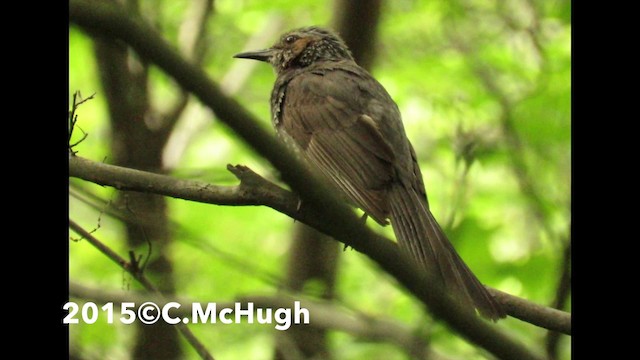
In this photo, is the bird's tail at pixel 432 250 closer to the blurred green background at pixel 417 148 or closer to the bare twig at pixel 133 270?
the blurred green background at pixel 417 148

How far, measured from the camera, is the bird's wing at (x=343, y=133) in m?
4.25

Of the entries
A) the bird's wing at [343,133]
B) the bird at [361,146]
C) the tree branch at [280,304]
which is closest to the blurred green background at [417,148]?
the tree branch at [280,304]

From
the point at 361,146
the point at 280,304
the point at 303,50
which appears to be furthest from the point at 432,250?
the point at 303,50

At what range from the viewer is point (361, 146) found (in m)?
4.49

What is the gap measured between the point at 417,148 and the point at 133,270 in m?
4.42

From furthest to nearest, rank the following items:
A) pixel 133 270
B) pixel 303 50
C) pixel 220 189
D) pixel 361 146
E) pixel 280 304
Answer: pixel 303 50 < pixel 361 146 < pixel 280 304 < pixel 133 270 < pixel 220 189

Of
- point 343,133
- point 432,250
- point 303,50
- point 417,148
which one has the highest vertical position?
point 417,148

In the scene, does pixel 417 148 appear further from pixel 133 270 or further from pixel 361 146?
pixel 133 270

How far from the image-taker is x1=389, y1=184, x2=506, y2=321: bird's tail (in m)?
3.43

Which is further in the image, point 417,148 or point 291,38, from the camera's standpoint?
point 417,148

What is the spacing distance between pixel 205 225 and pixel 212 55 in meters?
1.59

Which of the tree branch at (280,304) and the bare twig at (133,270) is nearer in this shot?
the bare twig at (133,270)

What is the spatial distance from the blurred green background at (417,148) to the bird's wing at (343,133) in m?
0.44

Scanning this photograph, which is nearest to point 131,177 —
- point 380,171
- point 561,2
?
point 380,171
